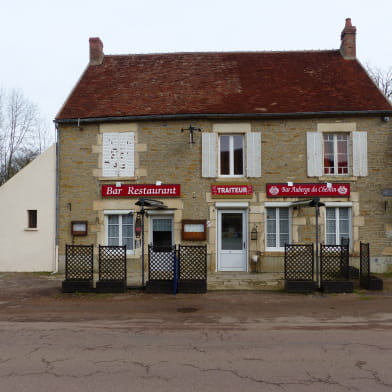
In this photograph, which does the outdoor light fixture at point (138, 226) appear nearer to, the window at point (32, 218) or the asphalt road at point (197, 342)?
the asphalt road at point (197, 342)

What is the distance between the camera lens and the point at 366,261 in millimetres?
10156

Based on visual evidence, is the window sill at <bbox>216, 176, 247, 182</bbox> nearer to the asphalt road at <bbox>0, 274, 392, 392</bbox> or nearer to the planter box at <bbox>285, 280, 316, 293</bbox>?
the planter box at <bbox>285, 280, 316, 293</bbox>

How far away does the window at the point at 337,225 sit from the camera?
1251 centimetres

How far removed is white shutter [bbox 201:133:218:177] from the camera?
41.5 feet

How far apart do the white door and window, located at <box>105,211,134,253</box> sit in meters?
3.20

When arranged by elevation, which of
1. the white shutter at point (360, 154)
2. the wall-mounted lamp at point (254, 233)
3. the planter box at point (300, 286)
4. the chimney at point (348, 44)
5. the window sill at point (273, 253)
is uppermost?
the chimney at point (348, 44)

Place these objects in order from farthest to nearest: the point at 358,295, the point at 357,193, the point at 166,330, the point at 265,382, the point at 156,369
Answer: the point at 357,193 → the point at 358,295 → the point at 166,330 → the point at 156,369 → the point at 265,382

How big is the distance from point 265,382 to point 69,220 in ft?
33.6

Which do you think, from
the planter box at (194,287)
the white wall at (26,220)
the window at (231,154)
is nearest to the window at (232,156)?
the window at (231,154)

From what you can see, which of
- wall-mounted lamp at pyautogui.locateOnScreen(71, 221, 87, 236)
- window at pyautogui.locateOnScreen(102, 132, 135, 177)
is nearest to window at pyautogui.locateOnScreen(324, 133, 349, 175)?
window at pyautogui.locateOnScreen(102, 132, 135, 177)

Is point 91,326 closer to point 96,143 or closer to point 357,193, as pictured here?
point 96,143

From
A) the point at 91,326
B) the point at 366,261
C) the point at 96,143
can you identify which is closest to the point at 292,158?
the point at 366,261

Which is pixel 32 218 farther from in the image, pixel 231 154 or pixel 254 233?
pixel 254 233

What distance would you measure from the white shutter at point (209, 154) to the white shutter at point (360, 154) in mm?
4797
